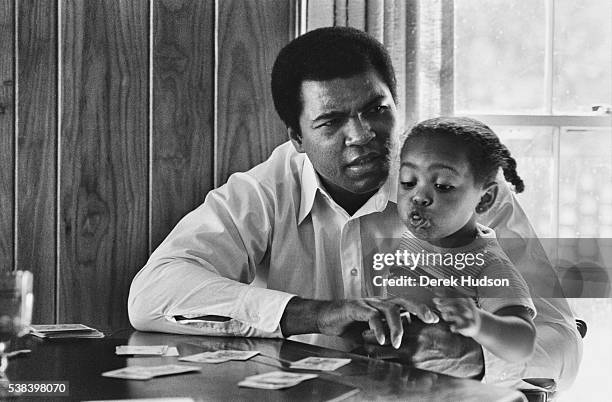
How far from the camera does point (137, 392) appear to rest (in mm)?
1161

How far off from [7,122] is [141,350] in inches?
32.6

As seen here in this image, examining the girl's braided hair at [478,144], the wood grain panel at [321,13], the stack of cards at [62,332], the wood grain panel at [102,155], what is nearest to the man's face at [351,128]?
the girl's braided hair at [478,144]

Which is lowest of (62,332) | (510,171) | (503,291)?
(62,332)

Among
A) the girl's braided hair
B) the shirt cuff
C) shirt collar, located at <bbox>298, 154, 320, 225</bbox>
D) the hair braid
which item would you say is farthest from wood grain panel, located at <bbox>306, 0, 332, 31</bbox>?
the shirt cuff

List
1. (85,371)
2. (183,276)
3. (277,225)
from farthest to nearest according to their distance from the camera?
(277,225), (183,276), (85,371)

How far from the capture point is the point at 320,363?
1327mm

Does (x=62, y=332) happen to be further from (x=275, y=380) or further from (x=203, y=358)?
(x=275, y=380)

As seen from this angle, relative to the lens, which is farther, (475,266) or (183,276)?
(183,276)

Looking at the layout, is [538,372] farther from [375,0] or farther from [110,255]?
[110,255]

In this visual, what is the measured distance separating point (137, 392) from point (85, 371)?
20 cm

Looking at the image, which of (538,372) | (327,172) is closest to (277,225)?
(327,172)

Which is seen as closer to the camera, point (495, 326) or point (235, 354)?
point (235, 354)

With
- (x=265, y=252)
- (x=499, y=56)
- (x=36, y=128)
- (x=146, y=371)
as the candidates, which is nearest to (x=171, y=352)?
(x=146, y=371)

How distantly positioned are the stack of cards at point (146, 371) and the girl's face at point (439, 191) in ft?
1.80
